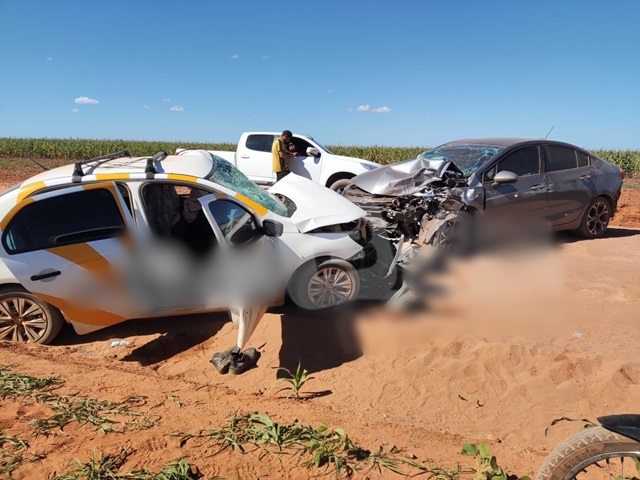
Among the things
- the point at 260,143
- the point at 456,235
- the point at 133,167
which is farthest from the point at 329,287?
the point at 260,143

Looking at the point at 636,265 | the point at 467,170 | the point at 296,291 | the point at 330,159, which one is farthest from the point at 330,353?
the point at 330,159

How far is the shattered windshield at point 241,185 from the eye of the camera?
5.17m

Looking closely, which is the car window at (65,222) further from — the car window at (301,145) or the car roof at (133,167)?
the car window at (301,145)

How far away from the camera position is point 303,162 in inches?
451

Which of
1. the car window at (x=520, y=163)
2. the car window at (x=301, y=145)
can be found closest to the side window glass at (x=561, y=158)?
the car window at (x=520, y=163)

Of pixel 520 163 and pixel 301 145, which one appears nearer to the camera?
pixel 520 163

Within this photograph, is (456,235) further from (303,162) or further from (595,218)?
(303,162)

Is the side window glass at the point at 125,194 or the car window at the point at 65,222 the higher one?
the side window glass at the point at 125,194

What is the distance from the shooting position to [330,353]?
15.6 ft

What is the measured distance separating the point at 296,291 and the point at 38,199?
2.67 meters

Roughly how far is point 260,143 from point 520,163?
669cm

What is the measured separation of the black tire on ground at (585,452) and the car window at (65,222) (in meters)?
4.03

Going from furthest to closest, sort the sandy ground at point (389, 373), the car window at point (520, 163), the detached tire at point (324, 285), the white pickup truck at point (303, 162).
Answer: the white pickup truck at point (303, 162), the car window at point (520, 163), the detached tire at point (324, 285), the sandy ground at point (389, 373)

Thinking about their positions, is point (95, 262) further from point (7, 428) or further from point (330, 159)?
point (330, 159)
